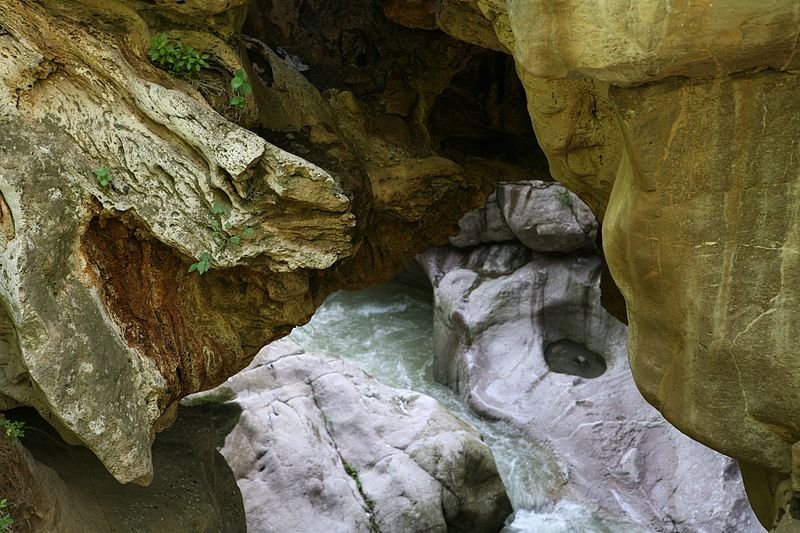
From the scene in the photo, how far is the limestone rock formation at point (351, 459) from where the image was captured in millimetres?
6777

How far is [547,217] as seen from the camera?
1038 centimetres

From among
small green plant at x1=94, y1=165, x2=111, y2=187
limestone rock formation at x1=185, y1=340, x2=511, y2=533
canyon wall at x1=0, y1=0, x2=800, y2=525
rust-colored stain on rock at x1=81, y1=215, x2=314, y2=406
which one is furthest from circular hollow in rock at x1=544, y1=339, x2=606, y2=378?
small green plant at x1=94, y1=165, x2=111, y2=187

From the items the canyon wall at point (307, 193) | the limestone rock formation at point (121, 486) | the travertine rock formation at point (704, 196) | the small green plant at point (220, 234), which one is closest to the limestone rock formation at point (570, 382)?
the canyon wall at point (307, 193)

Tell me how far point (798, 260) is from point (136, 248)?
3.26 metres

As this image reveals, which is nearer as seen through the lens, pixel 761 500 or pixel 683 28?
pixel 683 28

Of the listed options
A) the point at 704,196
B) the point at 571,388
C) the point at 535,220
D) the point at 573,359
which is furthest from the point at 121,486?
the point at 535,220

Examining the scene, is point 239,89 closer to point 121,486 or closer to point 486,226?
point 121,486

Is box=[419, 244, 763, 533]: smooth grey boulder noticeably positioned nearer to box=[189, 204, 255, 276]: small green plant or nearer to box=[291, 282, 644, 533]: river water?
box=[291, 282, 644, 533]: river water

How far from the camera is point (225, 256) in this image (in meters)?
4.28

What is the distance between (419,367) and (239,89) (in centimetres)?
687

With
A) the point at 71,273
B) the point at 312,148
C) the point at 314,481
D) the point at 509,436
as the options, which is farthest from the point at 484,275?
the point at 71,273

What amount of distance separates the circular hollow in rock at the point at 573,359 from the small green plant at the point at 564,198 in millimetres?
1786

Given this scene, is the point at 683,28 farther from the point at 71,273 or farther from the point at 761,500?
the point at 71,273

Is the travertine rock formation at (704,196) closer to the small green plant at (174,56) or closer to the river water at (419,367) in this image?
the small green plant at (174,56)
